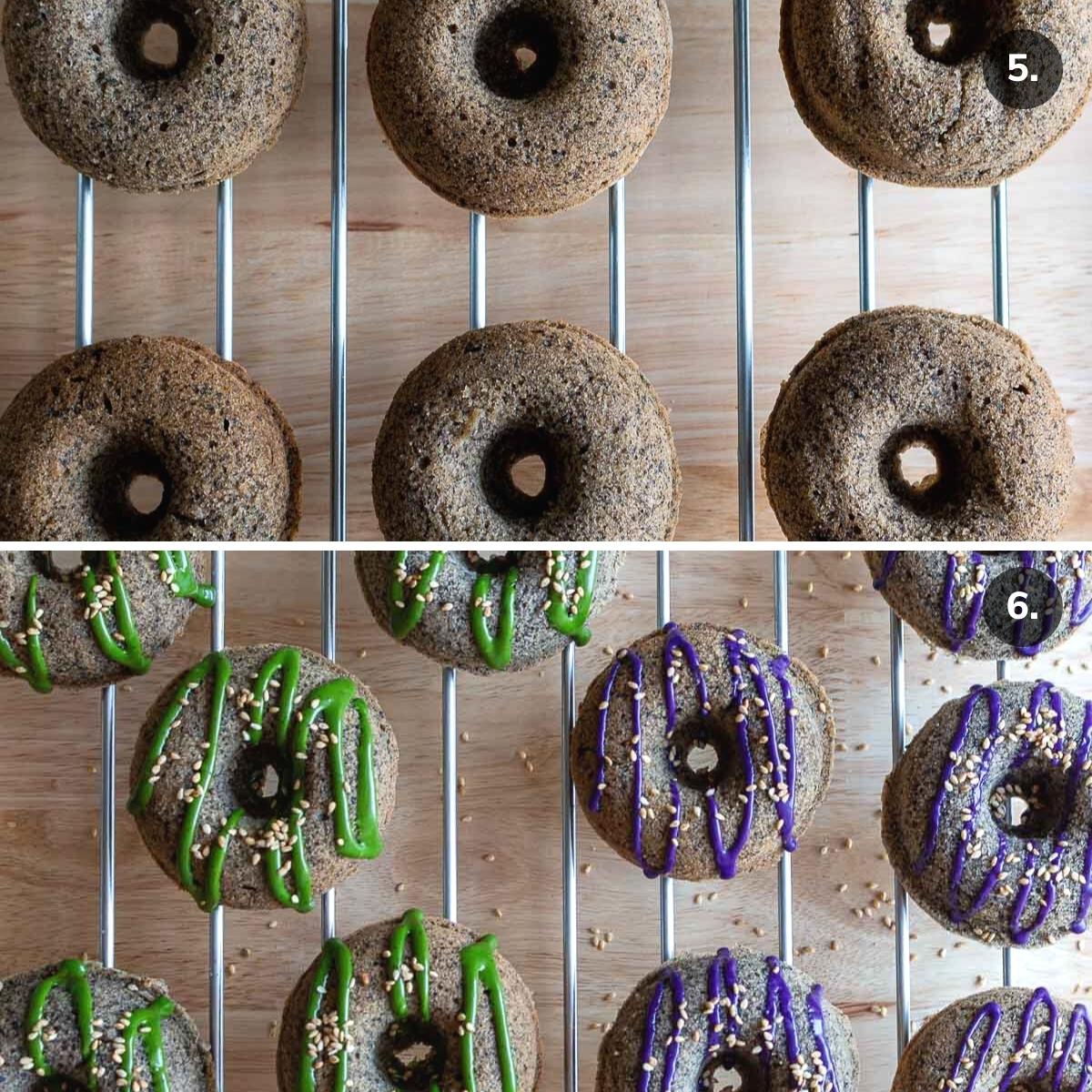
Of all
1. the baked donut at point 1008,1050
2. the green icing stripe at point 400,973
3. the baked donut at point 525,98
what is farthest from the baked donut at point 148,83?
the baked donut at point 1008,1050

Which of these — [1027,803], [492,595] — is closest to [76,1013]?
[492,595]

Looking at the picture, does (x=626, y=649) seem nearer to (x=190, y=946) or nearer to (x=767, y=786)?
(x=767, y=786)

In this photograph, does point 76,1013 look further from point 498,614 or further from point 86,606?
point 498,614

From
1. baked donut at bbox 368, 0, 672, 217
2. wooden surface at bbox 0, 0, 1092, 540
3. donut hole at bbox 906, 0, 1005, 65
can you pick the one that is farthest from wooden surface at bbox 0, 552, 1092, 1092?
donut hole at bbox 906, 0, 1005, 65

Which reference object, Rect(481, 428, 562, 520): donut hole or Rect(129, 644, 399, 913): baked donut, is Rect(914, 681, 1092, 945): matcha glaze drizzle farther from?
Rect(129, 644, 399, 913): baked donut

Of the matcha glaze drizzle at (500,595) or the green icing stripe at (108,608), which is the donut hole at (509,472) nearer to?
the matcha glaze drizzle at (500,595)
